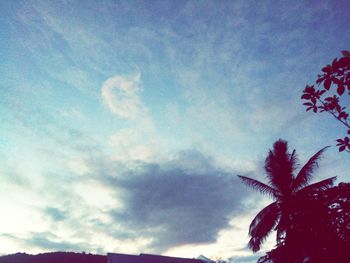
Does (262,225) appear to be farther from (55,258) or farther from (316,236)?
(55,258)

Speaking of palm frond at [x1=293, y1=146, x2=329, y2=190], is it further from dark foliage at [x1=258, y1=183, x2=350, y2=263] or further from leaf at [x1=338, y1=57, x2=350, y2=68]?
leaf at [x1=338, y1=57, x2=350, y2=68]

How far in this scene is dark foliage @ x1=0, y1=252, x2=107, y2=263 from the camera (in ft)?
153

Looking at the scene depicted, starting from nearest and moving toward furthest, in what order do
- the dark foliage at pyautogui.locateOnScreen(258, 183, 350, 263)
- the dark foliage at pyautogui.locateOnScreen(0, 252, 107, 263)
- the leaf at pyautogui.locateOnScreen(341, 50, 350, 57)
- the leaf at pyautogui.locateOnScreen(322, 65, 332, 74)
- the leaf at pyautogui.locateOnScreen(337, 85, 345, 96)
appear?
the leaf at pyautogui.locateOnScreen(341, 50, 350, 57) < the leaf at pyautogui.locateOnScreen(337, 85, 345, 96) < the leaf at pyautogui.locateOnScreen(322, 65, 332, 74) < the dark foliage at pyautogui.locateOnScreen(258, 183, 350, 263) < the dark foliage at pyautogui.locateOnScreen(0, 252, 107, 263)

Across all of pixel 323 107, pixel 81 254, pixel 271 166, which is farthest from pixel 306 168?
pixel 81 254

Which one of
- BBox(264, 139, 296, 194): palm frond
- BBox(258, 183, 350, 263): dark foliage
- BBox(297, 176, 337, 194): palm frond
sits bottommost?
BBox(258, 183, 350, 263): dark foliage

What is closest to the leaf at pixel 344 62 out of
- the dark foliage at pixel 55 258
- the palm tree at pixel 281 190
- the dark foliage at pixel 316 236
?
the dark foliage at pixel 316 236

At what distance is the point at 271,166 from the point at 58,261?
1799 inches

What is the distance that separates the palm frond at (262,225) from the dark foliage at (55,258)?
36.5m

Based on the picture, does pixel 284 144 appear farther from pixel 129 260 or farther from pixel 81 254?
pixel 81 254

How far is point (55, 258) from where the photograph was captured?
159 feet

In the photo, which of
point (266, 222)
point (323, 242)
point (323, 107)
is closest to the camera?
point (323, 107)

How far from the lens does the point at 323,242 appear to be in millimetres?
14180

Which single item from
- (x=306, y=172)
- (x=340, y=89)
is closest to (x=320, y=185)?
(x=306, y=172)

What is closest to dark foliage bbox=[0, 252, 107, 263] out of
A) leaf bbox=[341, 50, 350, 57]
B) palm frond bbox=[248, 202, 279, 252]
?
palm frond bbox=[248, 202, 279, 252]
